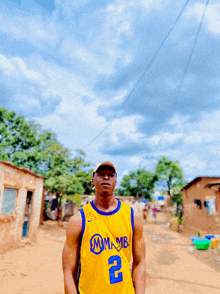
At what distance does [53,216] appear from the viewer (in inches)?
778

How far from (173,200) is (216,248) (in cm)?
1503

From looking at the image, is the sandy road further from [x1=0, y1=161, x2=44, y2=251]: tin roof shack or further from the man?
[x1=0, y1=161, x2=44, y2=251]: tin roof shack

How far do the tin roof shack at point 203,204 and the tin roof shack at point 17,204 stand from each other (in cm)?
924

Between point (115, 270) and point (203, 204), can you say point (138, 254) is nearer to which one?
point (115, 270)

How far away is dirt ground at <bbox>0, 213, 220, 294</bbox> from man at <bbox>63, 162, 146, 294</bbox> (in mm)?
3731

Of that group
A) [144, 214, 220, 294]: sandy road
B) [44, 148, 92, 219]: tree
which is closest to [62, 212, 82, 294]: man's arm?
[144, 214, 220, 294]: sandy road

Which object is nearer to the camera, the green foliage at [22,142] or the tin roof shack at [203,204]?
the tin roof shack at [203,204]

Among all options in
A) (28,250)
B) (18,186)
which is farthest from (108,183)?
(28,250)

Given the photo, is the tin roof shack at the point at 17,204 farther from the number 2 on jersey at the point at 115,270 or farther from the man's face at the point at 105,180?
the number 2 on jersey at the point at 115,270

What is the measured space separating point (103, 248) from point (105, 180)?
0.53 m

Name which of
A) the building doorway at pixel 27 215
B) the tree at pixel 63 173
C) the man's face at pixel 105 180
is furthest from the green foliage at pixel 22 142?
the man's face at pixel 105 180

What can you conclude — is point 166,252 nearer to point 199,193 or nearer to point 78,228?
point 199,193

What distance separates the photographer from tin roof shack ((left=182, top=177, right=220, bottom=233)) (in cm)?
1161

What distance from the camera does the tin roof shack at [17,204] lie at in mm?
7176
